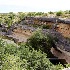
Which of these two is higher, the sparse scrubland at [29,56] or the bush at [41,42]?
the sparse scrubland at [29,56]

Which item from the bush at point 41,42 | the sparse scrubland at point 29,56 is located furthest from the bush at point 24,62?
the bush at point 41,42

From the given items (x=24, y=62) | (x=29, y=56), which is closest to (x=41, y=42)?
(x=29, y=56)

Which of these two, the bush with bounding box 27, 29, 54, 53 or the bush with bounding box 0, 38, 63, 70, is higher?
the bush with bounding box 0, 38, 63, 70

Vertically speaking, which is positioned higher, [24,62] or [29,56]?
[24,62]

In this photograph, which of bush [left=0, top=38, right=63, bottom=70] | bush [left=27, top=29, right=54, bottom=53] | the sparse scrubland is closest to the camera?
bush [left=0, top=38, right=63, bottom=70]

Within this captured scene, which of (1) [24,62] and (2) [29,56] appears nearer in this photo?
(1) [24,62]

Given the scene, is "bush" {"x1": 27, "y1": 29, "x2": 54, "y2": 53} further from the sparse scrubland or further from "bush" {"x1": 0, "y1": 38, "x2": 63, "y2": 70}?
"bush" {"x1": 0, "y1": 38, "x2": 63, "y2": 70}

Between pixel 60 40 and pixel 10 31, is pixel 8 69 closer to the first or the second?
pixel 60 40

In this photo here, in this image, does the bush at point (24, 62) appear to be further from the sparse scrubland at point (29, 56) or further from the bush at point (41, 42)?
the bush at point (41, 42)

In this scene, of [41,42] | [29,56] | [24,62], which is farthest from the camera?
[41,42]

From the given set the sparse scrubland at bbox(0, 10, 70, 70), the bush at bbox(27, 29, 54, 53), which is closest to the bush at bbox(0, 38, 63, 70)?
the sparse scrubland at bbox(0, 10, 70, 70)

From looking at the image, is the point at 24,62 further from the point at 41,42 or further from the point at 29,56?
the point at 41,42

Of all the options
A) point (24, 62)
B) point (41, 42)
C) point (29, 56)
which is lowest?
point (41, 42)

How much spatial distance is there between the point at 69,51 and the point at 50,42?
3629 mm
